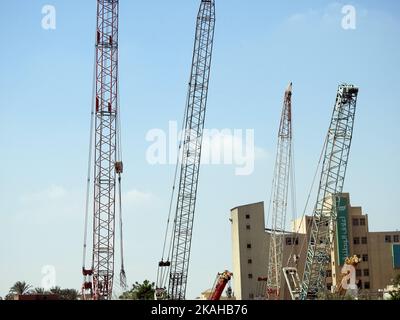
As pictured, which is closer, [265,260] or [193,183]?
[193,183]

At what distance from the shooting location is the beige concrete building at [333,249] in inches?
6363

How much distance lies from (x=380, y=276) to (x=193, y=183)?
67546mm

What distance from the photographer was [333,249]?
162375 mm

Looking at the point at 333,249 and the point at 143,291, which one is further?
the point at 333,249

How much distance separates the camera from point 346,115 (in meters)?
117

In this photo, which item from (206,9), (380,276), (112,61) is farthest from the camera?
(380,276)

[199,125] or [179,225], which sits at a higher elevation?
[199,125]

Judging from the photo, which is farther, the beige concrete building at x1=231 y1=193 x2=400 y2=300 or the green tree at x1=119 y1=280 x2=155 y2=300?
the beige concrete building at x1=231 y1=193 x2=400 y2=300

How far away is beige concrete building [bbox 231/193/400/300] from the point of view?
161625 millimetres

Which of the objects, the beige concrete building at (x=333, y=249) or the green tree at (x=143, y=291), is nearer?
the green tree at (x=143, y=291)
